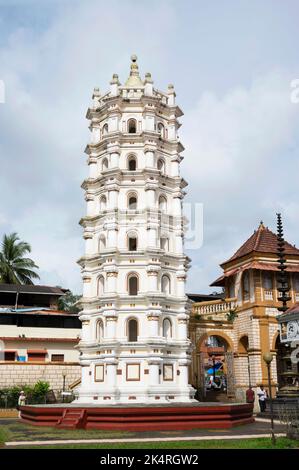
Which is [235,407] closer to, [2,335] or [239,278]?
[239,278]

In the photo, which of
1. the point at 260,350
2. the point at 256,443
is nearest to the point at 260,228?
the point at 260,350

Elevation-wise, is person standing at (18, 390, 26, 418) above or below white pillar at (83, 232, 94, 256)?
below

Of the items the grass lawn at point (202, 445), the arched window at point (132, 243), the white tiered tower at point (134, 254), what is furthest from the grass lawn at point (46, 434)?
the arched window at point (132, 243)

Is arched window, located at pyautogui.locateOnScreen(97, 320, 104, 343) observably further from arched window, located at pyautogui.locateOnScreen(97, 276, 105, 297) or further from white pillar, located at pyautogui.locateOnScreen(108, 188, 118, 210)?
white pillar, located at pyautogui.locateOnScreen(108, 188, 118, 210)

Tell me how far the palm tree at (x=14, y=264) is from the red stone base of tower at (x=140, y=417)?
33150 mm

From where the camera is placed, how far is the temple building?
116 feet

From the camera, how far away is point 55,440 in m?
18.3

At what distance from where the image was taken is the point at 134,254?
1137 inches

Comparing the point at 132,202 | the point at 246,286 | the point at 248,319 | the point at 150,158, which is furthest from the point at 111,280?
the point at 246,286

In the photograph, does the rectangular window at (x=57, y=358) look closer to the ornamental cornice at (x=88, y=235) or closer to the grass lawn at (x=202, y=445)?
the ornamental cornice at (x=88, y=235)

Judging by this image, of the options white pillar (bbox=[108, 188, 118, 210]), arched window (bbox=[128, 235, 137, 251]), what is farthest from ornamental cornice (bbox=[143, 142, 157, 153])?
arched window (bbox=[128, 235, 137, 251])

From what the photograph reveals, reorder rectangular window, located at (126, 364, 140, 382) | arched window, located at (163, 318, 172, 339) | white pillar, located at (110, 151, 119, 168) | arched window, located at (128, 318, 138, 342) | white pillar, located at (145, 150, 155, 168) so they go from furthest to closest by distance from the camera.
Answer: white pillar, located at (110, 151, 119, 168) < white pillar, located at (145, 150, 155, 168) < arched window, located at (163, 318, 172, 339) < arched window, located at (128, 318, 138, 342) < rectangular window, located at (126, 364, 140, 382)

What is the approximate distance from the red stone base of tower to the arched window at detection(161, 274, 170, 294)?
766 centimetres

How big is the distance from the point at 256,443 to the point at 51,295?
37366 millimetres
